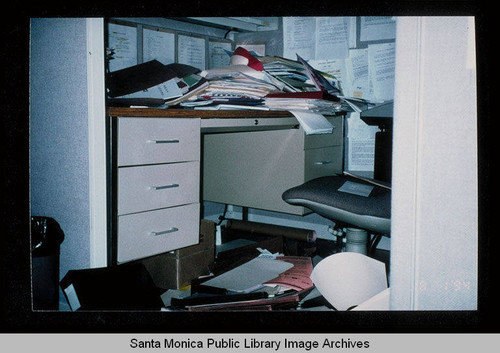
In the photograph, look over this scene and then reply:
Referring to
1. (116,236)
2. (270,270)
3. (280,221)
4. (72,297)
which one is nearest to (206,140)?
(280,221)

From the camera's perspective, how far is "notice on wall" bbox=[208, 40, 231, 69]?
6.33 feet

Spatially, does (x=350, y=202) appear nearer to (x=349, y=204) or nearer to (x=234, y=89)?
(x=349, y=204)

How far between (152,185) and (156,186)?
12mm

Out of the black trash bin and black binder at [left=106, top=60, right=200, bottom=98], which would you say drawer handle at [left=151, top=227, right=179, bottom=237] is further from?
black binder at [left=106, top=60, right=200, bottom=98]

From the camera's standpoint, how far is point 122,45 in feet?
5.16

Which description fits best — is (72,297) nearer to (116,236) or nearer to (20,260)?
(116,236)

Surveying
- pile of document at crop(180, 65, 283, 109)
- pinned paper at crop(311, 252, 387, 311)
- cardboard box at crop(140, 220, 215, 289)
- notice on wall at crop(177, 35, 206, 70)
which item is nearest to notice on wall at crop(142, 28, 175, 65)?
notice on wall at crop(177, 35, 206, 70)

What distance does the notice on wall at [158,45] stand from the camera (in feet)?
5.43

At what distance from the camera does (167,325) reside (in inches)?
21.5

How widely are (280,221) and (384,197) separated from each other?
97cm

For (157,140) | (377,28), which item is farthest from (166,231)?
(377,28)

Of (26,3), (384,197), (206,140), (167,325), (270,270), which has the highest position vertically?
(26,3)

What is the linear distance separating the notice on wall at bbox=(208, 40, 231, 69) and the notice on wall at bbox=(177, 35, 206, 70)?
1.8 inches

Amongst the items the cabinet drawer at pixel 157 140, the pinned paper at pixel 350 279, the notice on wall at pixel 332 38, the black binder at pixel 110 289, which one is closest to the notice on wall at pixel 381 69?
the notice on wall at pixel 332 38
